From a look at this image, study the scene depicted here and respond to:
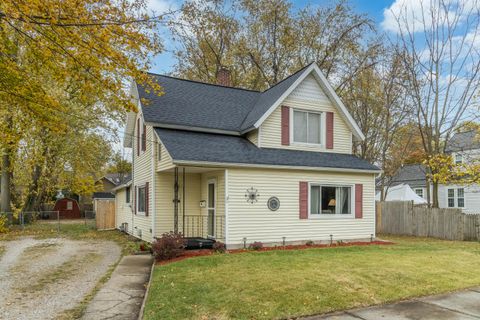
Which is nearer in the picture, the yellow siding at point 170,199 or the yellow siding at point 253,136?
the yellow siding at point 170,199

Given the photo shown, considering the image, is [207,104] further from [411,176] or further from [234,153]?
[411,176]

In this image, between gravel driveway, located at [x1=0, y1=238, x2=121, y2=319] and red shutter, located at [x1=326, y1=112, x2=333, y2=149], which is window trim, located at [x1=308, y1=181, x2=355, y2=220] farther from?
gravel driveway, located at [x1=0, y1=238, x2=121, y2=319]

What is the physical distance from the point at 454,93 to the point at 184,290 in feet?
58.9

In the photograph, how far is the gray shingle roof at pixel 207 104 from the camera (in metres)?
14.2

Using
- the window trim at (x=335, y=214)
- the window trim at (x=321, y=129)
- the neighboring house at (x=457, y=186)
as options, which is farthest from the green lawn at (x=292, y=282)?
the neighboring house at (x=457, y=186)

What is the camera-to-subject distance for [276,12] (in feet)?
80.7

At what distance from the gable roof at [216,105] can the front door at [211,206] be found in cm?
227

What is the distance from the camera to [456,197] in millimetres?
26953

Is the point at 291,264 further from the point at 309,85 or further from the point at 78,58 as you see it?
the point at 309,85

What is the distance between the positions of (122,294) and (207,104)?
32.9ft

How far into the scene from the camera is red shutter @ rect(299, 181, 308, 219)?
44.1ft

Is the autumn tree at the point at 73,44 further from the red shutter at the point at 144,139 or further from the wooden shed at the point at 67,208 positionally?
the wooden shed at the point at 67,208

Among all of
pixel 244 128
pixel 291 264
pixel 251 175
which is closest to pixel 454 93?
pixel 244 128

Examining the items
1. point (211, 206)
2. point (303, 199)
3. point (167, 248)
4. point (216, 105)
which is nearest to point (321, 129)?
point (303, 199)
